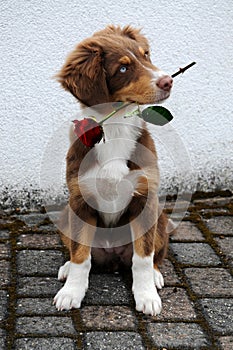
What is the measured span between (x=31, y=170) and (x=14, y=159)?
15 cm

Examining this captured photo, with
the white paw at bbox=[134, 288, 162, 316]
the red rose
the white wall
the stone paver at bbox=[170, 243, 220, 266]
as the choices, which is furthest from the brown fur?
the white wall

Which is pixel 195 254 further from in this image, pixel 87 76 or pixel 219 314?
pixel 87 76

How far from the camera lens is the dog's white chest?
12.7 feet

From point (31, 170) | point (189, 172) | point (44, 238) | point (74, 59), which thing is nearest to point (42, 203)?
point (31, 170)

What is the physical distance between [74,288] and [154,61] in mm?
2118

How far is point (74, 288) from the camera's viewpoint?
3904mm

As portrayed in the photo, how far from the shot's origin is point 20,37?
5.11 metres

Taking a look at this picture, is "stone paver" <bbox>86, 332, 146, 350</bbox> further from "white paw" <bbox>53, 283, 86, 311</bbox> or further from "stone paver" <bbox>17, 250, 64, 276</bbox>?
"stone paver" <bbox>17, 250, 64, 276</bbox>

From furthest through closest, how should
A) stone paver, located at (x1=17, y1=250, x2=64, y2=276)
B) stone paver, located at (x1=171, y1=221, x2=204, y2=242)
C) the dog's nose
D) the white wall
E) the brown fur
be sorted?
the white wall < stone paver, located at (x1=171, y1=221, x2=204, y2=242) < stone paver, located at (x1=17, y1=250, x2=64, y2=276) < the brown fur < the dog's nose

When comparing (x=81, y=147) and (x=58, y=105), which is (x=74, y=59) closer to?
(x=81, y=147)

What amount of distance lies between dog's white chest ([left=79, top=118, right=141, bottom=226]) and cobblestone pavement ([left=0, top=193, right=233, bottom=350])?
22.0 inches

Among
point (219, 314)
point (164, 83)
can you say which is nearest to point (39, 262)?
point (219, 314)

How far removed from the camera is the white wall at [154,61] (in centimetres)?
512

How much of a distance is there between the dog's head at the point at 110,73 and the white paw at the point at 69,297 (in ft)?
3.37
